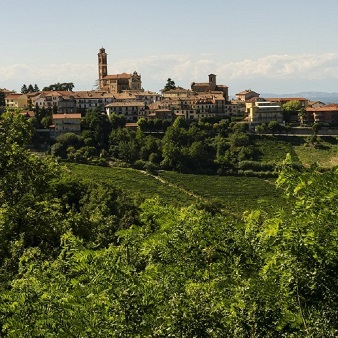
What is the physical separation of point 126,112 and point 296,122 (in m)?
31.8

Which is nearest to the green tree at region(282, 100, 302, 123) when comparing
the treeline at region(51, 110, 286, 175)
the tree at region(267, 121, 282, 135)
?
the tree at region(267, 121, 282, 135)

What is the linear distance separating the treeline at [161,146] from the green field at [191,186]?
3292 mm

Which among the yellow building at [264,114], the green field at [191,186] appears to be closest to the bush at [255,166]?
the green field at [191,186]

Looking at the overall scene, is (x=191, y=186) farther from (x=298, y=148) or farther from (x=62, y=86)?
(x=62, y=86)

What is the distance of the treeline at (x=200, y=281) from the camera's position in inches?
321

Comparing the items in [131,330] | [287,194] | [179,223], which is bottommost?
[131,330]

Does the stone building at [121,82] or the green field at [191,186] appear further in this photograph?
the stone building at [121,82]

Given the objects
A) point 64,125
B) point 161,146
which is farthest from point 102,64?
point 161,146

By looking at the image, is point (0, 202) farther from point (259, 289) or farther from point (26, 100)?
point (26, 100)

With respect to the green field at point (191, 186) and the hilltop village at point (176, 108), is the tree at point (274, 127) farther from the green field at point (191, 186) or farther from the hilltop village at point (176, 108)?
the green field at point (191, 186)

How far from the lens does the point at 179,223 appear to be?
445 inches

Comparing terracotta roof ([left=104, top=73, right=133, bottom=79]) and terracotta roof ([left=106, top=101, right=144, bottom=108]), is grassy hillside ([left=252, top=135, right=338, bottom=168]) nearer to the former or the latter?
terracotta roof ([left=106, top=101, right=144, bottom=108])

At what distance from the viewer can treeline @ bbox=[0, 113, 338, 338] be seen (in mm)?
8164

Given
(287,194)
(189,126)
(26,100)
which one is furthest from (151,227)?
(26,100)
